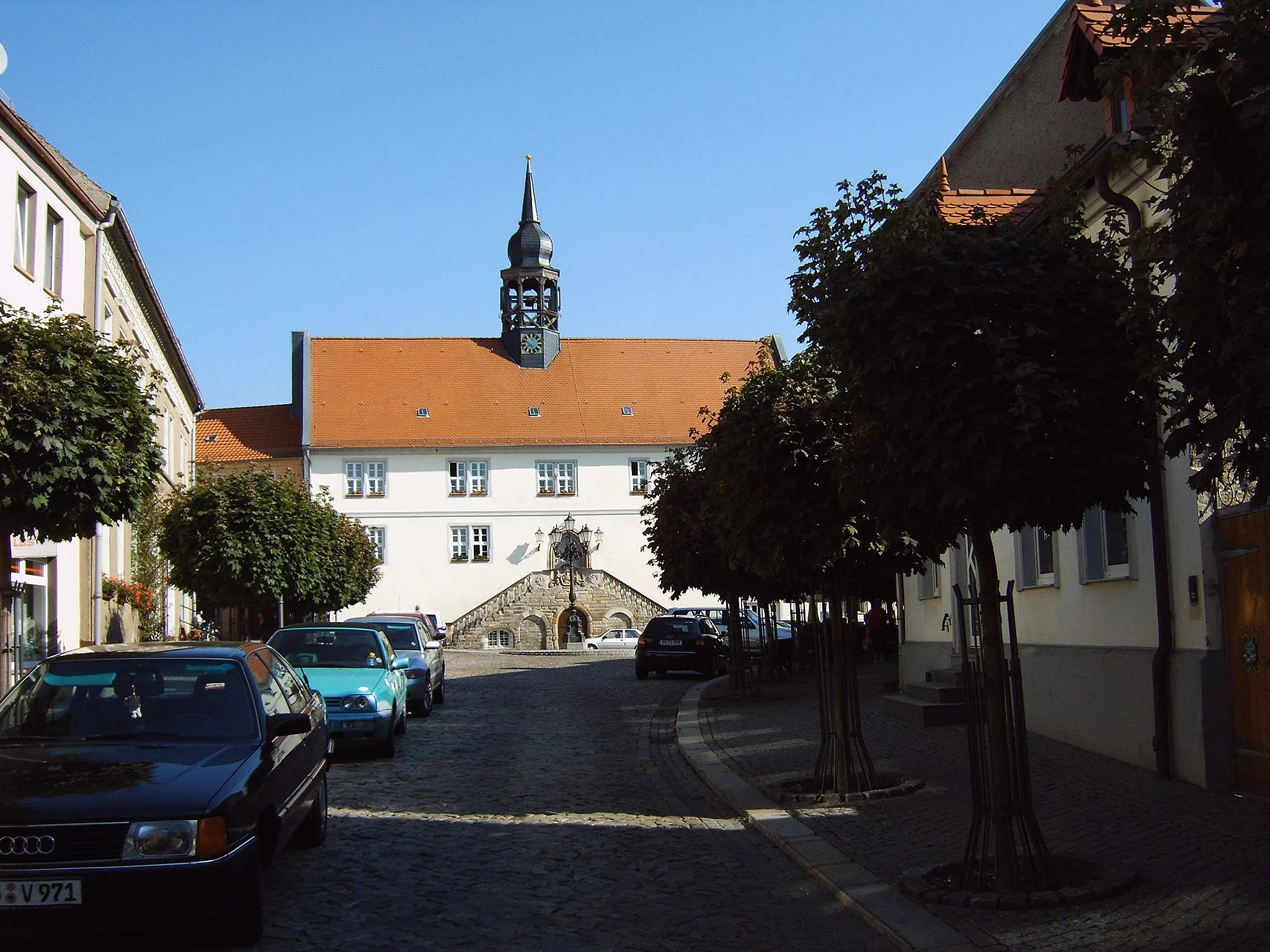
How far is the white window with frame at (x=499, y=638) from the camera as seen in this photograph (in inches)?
2484

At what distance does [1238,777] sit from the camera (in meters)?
10.6

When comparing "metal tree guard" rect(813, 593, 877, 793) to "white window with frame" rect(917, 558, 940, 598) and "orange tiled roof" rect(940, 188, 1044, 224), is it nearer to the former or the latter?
"orange tiled roof" rect(940, 188, 1044, 224)

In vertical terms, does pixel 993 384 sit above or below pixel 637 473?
below

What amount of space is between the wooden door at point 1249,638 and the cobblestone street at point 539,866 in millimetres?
3853

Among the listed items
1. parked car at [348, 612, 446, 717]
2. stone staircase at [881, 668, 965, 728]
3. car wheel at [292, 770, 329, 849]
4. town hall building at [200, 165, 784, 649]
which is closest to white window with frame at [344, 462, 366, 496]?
town hall building at [200, 165, 784, 649]

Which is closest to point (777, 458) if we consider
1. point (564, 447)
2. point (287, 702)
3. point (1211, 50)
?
point (287, 702)

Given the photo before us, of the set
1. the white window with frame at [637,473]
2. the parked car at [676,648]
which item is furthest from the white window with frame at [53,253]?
the white window with frame at [637,473]

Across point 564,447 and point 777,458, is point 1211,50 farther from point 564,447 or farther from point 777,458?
point 564,447

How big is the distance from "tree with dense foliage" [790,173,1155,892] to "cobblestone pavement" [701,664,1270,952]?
812 millimetres

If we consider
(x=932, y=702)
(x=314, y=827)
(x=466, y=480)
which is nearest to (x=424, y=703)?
(x=932, y=702)

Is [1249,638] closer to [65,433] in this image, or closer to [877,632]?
[65,433]

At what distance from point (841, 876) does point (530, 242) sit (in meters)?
61.9

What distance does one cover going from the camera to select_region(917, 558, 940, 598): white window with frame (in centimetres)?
2045

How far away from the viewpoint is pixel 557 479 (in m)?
66.8
